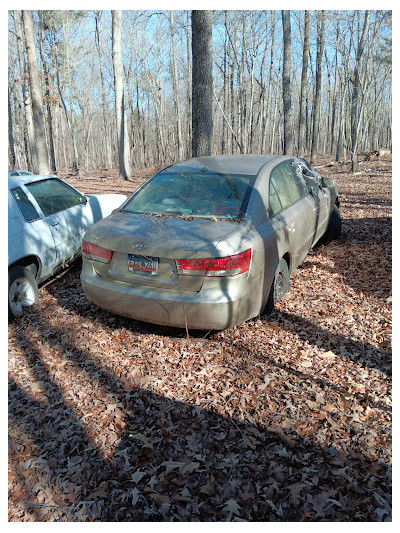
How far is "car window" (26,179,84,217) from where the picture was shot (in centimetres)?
522

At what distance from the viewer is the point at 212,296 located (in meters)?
3.31

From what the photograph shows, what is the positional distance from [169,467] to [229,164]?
347cm

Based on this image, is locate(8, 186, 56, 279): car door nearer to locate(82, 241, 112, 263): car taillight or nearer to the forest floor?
the forest floor

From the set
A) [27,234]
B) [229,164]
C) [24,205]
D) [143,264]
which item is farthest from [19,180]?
[229,164]

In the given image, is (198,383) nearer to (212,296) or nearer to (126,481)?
(212,296)

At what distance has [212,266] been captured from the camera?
327 centimetres

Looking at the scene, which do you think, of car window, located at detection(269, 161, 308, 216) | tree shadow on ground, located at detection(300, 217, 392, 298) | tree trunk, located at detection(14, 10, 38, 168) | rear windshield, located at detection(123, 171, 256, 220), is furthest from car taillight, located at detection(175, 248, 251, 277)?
tree trunk, located at detection(14, 10, 38, 168)

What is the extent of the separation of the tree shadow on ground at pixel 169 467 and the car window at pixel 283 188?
96.4 inches

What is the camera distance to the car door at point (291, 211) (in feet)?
14.1

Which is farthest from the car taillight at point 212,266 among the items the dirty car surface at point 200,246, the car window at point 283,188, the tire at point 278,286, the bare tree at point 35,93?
the bare tree at point 35,93

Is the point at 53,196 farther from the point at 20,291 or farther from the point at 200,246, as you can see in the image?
the point at 200,246

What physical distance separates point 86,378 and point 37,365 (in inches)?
23.3

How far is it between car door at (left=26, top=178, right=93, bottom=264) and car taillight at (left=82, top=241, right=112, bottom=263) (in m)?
1.51

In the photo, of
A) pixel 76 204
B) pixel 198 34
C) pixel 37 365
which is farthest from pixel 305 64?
pixel 37 365
